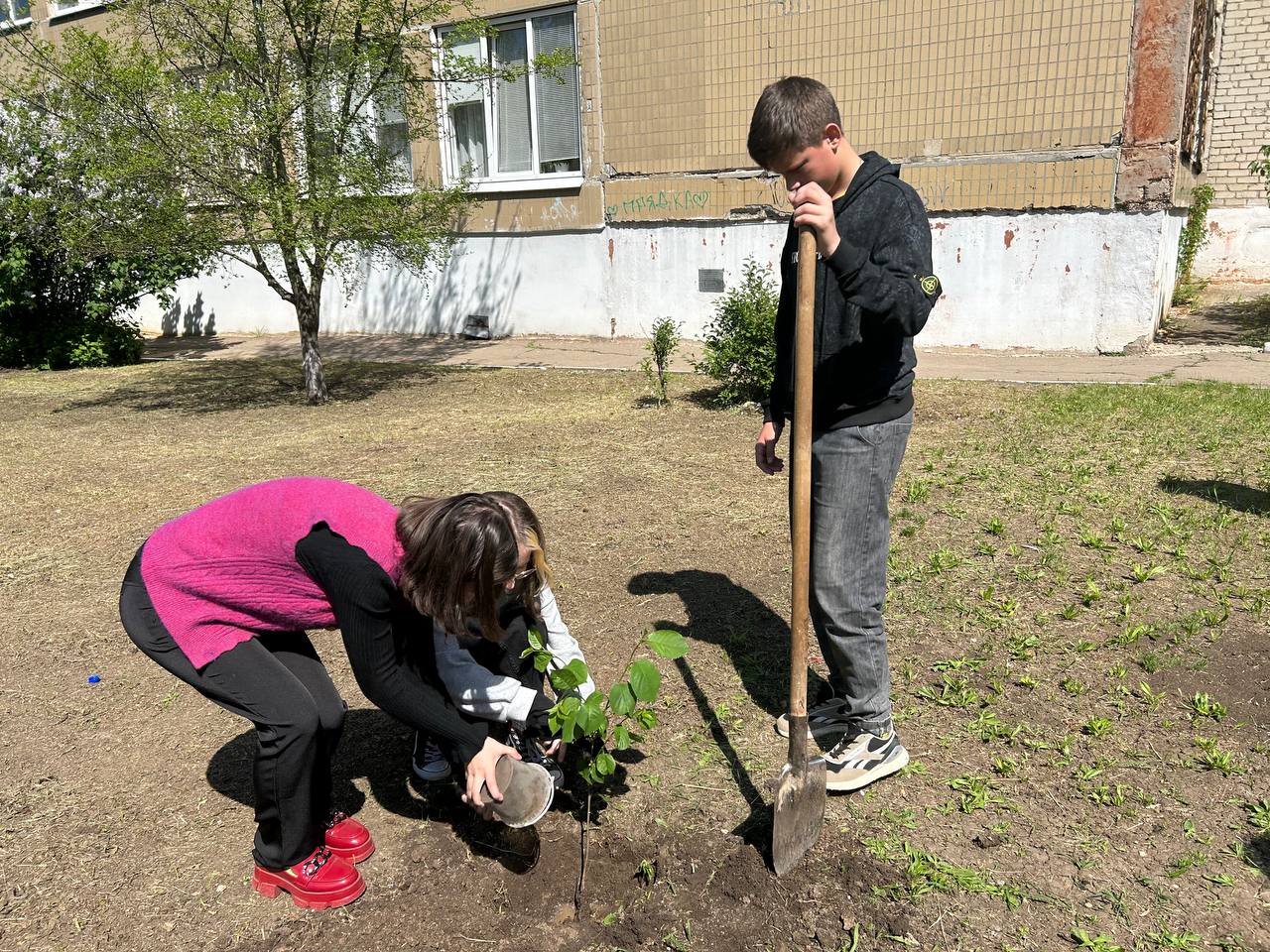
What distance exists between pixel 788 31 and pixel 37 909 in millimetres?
9805

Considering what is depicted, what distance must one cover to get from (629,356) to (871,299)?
8.55 m

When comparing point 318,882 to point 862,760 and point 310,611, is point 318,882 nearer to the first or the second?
point 310,611

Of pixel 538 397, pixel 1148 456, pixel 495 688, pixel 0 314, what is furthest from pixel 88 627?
pixel 0 314

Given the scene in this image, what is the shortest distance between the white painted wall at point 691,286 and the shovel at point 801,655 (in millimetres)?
7820

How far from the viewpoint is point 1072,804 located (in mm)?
2725

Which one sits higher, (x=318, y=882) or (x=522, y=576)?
(x=522, y=576)

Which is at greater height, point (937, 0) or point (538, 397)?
point (937, 0)

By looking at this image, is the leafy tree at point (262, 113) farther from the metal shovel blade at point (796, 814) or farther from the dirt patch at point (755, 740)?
the metal shovel blade at point (796, 814)

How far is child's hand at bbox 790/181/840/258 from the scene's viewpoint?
227 cm

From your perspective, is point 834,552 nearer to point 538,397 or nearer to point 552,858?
point 552,858

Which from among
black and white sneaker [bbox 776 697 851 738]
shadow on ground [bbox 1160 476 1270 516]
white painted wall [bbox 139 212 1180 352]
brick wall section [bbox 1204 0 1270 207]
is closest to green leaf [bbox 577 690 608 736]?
black and white sneaker [bbox 776 697 851 738]

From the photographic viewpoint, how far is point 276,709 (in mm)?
2342

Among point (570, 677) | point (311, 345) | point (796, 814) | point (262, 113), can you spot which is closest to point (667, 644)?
point (570, 677)

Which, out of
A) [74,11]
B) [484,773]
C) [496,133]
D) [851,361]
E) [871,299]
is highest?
[74,11]
